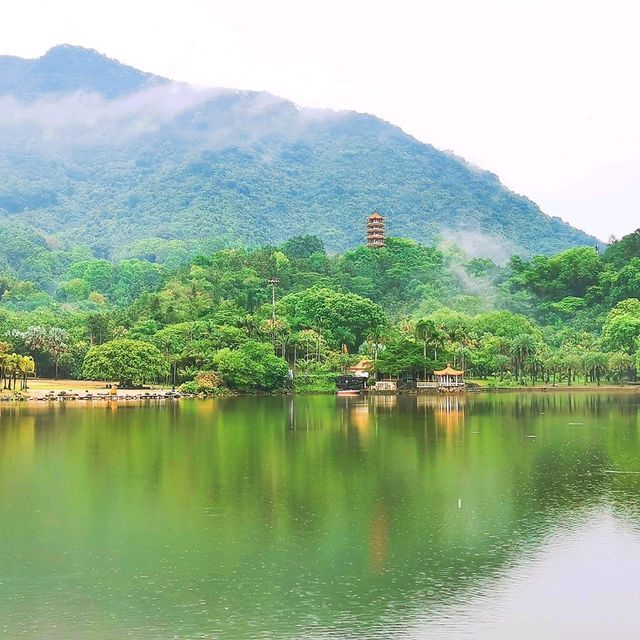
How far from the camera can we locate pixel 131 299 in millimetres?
131875

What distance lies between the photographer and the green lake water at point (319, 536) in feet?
47.9

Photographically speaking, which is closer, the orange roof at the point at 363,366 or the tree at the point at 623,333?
the orange roof at the point at 363,366

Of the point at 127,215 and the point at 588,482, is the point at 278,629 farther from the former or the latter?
the point at 127,215

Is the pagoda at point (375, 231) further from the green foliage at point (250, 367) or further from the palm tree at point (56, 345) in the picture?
the palm tree at point (56, 345)

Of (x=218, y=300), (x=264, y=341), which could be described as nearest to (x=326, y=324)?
(x=264, y=341)

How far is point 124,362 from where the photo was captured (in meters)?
67.5

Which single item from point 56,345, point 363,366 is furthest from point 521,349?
point 56,345

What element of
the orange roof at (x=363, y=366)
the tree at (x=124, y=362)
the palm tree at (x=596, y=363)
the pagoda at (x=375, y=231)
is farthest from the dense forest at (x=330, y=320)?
the pagoda at (x=375, y=231)

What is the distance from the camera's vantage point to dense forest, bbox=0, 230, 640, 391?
239 feet

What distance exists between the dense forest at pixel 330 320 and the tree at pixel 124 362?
3.5 inches

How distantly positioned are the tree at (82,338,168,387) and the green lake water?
96.1 feet

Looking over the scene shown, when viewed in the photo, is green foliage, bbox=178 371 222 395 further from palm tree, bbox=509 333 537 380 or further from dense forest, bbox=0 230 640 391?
palm tree, bbox=509 333 537 380

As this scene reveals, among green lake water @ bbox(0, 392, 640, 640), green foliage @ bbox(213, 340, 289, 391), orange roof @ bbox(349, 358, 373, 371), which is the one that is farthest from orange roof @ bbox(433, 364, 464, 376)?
green lake water @ bbox(0, 392, 640, 640)

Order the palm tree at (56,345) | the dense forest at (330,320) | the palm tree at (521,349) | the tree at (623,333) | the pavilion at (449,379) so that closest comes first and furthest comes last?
1. the dense forest at (330,320)
2. the palm tree at (56,345)
3. the pavilion at (449,379)
4. the palm tree at (521,349)
5. the tree at (623,333)
